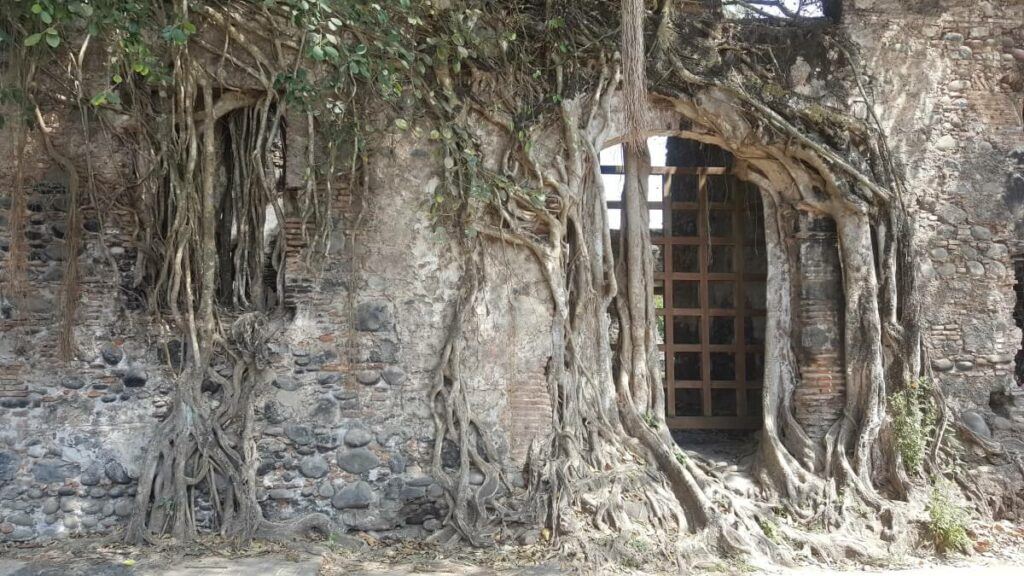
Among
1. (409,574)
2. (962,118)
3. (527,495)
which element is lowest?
(409,574)

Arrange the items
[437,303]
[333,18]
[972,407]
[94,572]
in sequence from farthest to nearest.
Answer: [972,407] < [437,303] < [333,18] < [94,572]

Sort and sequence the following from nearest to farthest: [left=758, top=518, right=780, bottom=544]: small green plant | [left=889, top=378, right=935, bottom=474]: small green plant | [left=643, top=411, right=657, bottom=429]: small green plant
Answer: [left=758, top=518, right=780, bottom=544]: small green plant → [left=889, top=378, right=935, bottom=474]: small green plant → [left=643, top=411, right=657, bottom=429]: small green plant

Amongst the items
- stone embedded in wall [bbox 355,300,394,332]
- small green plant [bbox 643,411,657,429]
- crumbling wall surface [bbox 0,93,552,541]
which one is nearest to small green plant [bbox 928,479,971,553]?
small green plant [bbox 643,411,657,429]

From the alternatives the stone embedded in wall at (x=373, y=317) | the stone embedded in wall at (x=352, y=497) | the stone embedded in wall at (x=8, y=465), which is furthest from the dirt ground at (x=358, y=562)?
the stone embedded in wall at (x=373, y=317)

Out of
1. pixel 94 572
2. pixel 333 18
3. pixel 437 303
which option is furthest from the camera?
pixel 437 303

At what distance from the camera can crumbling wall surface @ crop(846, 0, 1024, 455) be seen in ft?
17.6

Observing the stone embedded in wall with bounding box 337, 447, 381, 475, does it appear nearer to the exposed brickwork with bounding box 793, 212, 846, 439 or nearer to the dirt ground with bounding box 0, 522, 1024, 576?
the dirt ground with bounding box 0, 522, 1024, 576

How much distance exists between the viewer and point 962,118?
5520mm

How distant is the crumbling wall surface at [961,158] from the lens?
5.35m

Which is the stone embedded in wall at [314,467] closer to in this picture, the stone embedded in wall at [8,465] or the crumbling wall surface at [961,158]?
the stone embedded in wall at [8,465]

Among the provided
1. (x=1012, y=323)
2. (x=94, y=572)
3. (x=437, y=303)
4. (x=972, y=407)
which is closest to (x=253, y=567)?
(x=94, y=572)

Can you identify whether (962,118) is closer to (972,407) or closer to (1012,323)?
(1012,323)

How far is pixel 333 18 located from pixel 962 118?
455 centimetres

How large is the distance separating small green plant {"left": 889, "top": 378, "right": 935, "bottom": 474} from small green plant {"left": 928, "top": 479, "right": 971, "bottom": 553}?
0.86 ft
